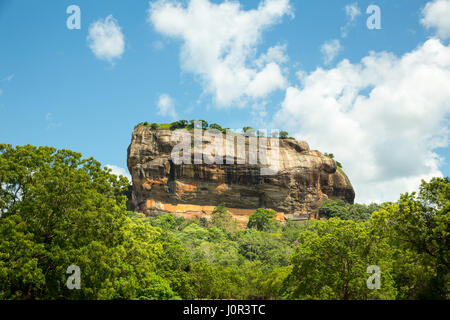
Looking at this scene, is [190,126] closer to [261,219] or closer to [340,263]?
[261,219]

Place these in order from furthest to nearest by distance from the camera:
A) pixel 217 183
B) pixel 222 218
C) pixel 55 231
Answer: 1. pixel 217 183
2. pixel 222 218
3. pixel 55 231

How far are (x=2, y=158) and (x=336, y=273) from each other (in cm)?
1473

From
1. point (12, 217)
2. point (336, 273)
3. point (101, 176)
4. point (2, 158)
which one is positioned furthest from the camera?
point (101, 176)

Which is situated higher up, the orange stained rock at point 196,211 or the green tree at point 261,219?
the orange stained rock at point 196,211

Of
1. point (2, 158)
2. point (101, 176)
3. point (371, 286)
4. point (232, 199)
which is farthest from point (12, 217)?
point (232, 199)

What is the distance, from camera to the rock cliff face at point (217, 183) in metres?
58.2

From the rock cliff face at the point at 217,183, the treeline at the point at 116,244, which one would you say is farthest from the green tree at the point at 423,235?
the rock cliff face at the point at 217,183

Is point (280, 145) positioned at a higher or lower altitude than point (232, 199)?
higher

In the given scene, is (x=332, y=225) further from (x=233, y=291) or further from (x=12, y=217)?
(x=12, y=217)

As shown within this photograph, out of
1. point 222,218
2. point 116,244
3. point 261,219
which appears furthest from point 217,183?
point 116,244

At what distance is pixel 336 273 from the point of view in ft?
54.2

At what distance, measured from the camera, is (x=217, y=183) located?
196 ft

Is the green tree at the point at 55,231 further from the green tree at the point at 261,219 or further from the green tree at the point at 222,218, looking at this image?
the green tree at the point at 261,219
